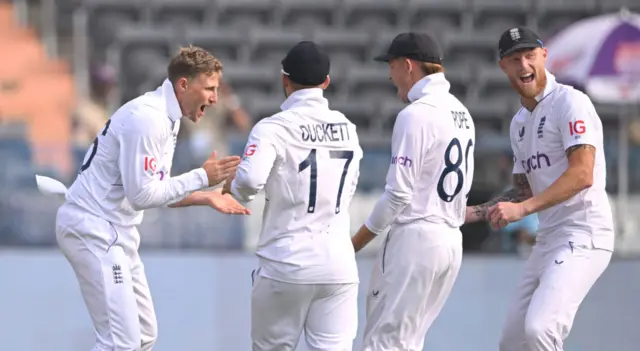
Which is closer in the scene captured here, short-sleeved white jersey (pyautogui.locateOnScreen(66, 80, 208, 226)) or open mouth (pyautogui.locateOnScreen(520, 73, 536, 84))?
short-sleeved white jersey (pyautogui.locateOnScreen(66, 80, 208, 226))

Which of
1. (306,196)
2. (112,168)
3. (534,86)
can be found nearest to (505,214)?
(534,86)

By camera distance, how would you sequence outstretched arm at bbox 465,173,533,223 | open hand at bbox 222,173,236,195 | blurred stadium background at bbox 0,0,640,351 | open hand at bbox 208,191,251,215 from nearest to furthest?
open hand at bbox 222,173,236,195, open hand at bbox 208,191,251,215, outstretched arm at bbox 465,173,533,223, blurred stadium background at bbox 0,0,640,351

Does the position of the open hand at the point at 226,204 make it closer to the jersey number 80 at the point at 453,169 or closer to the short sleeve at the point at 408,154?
the short sleeve at the point at 408,154

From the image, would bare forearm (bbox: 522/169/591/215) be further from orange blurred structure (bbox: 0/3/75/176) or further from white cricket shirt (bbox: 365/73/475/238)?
orange blurred structure (bbox: 0/3/75/176)

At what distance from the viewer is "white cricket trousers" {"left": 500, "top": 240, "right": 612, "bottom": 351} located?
6691 mm

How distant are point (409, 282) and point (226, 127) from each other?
8268 millimetres

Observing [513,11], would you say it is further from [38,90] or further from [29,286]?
[29,286]

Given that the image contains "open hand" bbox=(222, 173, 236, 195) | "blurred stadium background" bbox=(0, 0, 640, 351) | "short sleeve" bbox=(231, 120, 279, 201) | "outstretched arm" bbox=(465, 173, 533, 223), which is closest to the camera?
"short sleeve" bbox=(231, 120, 279, 201)

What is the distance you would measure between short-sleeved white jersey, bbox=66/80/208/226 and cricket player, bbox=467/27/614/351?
1709 millimetres

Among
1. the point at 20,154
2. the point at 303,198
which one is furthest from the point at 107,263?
the point at 20,154

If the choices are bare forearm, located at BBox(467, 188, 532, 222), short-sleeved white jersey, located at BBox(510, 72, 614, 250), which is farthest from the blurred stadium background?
short-sleeved white jersey, located at BBox(510, 72, 614, 250)

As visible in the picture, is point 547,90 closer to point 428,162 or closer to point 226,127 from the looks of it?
point 428,162

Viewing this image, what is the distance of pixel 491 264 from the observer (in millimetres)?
10141

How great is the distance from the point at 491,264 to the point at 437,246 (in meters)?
3.45
